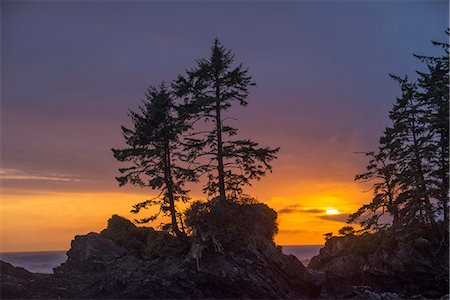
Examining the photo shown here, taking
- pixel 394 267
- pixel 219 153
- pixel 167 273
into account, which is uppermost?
pixel 219 153

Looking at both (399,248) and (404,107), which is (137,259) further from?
(404,107)

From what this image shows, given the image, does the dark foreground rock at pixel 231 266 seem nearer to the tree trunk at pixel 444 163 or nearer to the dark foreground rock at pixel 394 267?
the dark foreground rock at pixel 394 267

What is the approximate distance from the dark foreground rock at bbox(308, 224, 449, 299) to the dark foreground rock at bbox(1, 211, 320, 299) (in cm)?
A: 384

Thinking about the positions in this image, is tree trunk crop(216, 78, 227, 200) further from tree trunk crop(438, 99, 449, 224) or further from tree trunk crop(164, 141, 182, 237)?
tree trunk crop(438, 99, 449, 224)

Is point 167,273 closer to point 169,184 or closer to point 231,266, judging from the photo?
point 231,266

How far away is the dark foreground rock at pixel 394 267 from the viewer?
103 ft

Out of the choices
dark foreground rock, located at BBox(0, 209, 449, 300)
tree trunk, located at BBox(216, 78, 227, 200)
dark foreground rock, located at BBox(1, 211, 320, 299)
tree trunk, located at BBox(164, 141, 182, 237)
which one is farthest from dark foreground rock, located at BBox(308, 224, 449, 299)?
tree trunk, located at BBox(164, 141, 182, 237)

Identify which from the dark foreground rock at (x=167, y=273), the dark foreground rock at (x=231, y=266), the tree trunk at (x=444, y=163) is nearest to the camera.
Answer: the dark foreground rock at (x=167, y=273)

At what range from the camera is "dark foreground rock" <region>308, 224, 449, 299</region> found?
3136 centimetres

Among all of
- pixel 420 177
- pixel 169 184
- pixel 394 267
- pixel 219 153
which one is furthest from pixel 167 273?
pixel 420 177

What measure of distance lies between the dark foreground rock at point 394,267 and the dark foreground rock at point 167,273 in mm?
3841

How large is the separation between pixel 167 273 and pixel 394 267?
18202mm

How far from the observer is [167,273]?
25.7 meters

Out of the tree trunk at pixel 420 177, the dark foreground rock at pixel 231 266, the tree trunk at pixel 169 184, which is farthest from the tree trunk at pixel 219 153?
the tree trunk at pixel 420 177
